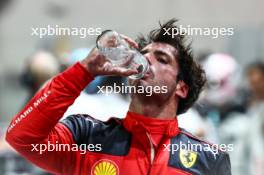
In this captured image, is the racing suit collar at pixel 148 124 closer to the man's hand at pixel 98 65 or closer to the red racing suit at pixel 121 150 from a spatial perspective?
the red racing suit at pixel 121 150

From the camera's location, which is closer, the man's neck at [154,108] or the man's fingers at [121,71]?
the man's fingers at [121,71]

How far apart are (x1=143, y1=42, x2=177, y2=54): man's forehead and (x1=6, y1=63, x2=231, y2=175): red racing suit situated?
0.13m

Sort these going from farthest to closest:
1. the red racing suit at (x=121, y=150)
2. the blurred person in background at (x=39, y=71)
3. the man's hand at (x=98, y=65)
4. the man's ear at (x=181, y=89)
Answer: the blurred person in background at (x=39, y=71), the man's ear at (x=181, y=89), the red racing suit at (x=121, y=150), the man's hand at (x=98, y=65)

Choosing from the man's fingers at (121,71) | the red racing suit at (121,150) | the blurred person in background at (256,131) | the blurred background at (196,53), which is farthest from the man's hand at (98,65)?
the blurred person in background at (256,131)

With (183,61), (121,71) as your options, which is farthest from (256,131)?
(121,71)

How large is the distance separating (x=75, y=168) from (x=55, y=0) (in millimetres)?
1230

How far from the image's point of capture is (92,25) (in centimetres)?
246

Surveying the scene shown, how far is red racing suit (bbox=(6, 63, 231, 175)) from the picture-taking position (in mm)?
1649


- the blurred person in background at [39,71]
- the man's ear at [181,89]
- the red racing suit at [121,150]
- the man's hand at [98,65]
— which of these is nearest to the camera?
the man's hand at [98,65]

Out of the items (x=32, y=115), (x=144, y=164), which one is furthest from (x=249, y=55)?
(x=32, y=115)

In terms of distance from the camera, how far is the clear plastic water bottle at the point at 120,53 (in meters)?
1.54

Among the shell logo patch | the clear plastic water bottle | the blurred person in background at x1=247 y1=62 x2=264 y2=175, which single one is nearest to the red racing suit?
the shell logo patch

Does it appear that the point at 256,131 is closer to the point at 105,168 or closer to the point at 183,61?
the point at 183,61

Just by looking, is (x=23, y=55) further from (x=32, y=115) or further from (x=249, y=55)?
(x=32, y=115)
